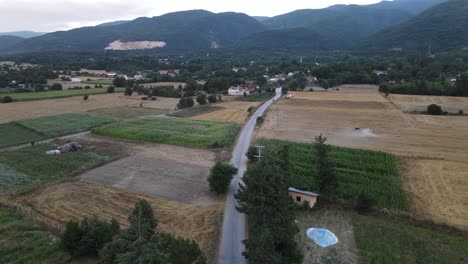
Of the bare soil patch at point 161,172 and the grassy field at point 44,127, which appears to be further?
the grassy field at point 44,127

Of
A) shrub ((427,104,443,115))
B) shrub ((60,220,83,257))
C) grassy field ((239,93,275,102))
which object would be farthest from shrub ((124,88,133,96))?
shrub ((60,220,83,257))

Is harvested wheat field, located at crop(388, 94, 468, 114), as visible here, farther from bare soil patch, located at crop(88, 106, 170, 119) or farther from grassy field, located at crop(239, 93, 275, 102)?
bare soil patch, located at crop(88, 106, 170, 119)

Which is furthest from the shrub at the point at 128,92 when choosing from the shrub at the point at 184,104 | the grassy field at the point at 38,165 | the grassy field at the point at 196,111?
the grassy field at the point at 38,165

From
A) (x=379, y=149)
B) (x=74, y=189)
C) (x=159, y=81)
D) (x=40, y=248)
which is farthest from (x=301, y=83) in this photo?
(x=40, y=248)

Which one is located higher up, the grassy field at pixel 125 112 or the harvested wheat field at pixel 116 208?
the grassy field at pixel 125 112

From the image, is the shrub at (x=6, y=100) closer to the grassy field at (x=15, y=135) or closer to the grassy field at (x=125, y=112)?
the grassy field at (x=125, y=112)

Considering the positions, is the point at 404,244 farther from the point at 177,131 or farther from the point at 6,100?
the point at 6,100
